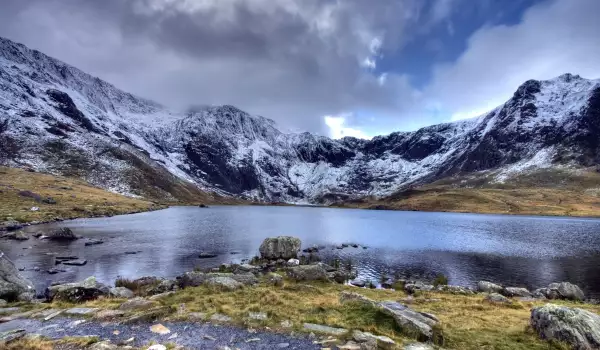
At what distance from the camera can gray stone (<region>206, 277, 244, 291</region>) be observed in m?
27.4

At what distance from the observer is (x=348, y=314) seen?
20266mm

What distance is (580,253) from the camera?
71.8m

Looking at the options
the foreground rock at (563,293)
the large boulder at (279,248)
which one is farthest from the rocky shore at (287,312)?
the large boulder at (279,248)

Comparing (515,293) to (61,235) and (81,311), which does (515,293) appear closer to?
(81,311)

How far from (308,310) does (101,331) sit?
36.3 ft

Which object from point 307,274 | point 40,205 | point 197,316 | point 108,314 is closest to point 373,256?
point 307,274

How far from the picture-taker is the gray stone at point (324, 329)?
56.2 ft

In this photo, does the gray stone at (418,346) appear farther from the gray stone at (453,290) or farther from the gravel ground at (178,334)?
the gray stone at (453,290)

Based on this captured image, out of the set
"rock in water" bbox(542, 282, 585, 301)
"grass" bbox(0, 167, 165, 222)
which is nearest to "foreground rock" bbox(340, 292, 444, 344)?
"rock in water" bbox(542, 282, 585, 301)

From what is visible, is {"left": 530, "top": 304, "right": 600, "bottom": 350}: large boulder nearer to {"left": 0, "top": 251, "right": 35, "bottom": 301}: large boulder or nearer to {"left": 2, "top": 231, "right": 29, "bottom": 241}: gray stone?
{"left": 0, "top": 251, "right": 35, "bottom": 301}: large boulder

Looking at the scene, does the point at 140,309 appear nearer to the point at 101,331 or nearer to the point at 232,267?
the point at 101,331

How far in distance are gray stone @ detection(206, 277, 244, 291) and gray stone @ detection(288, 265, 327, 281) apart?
326 inches

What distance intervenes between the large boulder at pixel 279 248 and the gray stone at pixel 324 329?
40076 millimetres

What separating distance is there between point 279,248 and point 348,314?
3905 cm
